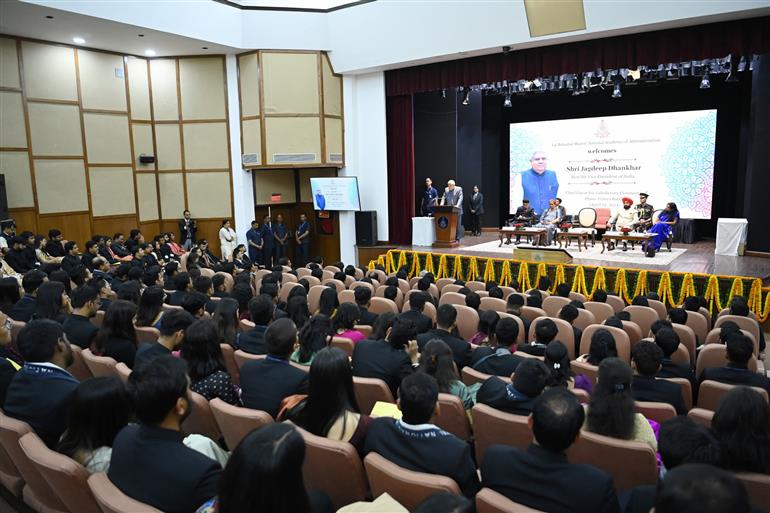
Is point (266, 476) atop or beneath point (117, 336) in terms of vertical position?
atop

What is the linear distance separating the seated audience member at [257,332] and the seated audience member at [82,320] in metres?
1.05

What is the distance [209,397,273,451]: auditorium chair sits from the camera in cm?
230

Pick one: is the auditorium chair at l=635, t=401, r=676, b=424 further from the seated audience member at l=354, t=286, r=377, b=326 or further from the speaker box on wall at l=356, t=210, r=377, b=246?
the speaker box on wall at l=356, t=210, r=377, b=246

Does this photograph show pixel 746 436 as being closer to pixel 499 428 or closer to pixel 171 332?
pixel 499 428

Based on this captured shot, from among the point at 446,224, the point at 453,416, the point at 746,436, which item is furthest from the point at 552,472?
the point at 446,224

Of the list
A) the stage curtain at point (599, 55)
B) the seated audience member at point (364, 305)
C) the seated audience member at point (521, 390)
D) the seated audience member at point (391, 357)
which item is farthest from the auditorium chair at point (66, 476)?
the stage curtain at point (599, 55)

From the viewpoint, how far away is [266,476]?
52.7 inches

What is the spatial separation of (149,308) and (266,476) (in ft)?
10.6

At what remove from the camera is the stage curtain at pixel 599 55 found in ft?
25.8

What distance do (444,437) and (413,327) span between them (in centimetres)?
135

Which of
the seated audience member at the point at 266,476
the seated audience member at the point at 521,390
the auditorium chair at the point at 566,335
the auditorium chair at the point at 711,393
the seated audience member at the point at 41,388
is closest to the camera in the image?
the seated audience member at the point at 266,476

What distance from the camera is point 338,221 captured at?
40.8 feet

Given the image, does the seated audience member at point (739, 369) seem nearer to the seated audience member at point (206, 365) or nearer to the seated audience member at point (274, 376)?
the seated audience member at point (274, 376)

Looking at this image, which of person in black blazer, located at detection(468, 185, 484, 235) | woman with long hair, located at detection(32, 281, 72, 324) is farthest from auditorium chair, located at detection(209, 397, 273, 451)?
person in black blazer, located at detection(468, 185, 484, 235)
